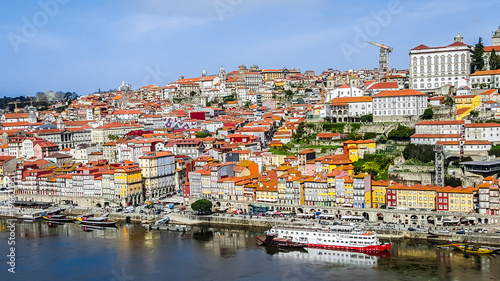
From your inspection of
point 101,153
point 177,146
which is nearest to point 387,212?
point 177,146

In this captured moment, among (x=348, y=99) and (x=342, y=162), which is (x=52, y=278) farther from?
(x=348, y=99)

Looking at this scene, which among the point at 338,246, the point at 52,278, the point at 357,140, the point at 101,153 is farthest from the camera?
the point at 101,153

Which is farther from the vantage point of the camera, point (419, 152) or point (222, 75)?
point (222, 75)

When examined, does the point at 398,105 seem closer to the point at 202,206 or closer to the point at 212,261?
the point at 202,206

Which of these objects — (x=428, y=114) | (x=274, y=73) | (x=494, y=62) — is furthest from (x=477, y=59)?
(x=274, y=73)

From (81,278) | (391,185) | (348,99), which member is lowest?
(81,278)

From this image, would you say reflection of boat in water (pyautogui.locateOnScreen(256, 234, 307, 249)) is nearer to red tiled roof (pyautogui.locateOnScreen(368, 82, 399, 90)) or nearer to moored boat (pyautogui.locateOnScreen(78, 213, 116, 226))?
moored boat (pyautogui.locateOnScreen(78, 213, 116, 226))

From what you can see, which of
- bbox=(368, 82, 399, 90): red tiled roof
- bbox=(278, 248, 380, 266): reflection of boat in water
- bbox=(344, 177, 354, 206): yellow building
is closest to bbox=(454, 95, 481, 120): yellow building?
bbox=(368, 82, 399, 90): red tiled roof
